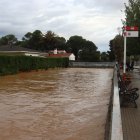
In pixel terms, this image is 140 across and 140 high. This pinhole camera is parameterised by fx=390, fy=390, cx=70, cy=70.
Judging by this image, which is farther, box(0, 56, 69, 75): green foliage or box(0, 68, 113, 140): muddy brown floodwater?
box(0, 56, 69, 75): green foliage

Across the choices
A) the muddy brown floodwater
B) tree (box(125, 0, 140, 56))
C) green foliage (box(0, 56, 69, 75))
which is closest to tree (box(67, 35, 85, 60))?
green foliage (box(0, 56, 69, 75))

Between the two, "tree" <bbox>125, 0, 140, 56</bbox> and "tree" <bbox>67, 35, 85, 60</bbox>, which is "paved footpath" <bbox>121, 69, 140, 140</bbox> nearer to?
"tree" <bbox>125, 0, 140, 56</bbox>

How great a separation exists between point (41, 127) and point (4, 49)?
67.1 metres

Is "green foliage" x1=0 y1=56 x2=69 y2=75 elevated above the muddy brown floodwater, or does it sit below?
above

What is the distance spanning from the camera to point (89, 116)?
14.2 meters

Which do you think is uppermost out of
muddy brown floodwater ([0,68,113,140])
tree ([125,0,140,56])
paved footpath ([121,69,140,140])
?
tree ([125,0,140,56])

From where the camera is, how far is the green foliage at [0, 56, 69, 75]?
4338cm

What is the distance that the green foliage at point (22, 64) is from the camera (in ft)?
142

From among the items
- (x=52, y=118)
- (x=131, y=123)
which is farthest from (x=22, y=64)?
(x=131, y=123)

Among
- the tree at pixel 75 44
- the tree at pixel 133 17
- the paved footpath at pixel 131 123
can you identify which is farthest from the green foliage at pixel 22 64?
the tree at pixel 75 44

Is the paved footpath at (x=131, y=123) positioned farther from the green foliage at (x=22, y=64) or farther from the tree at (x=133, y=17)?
the green foliage at (x=22, y=64)

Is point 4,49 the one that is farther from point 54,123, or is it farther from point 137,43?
point 54,123

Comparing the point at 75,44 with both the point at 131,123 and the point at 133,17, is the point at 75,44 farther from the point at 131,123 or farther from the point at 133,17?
the point at 131,123

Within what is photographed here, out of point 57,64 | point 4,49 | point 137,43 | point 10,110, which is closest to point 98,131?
point 10,110
